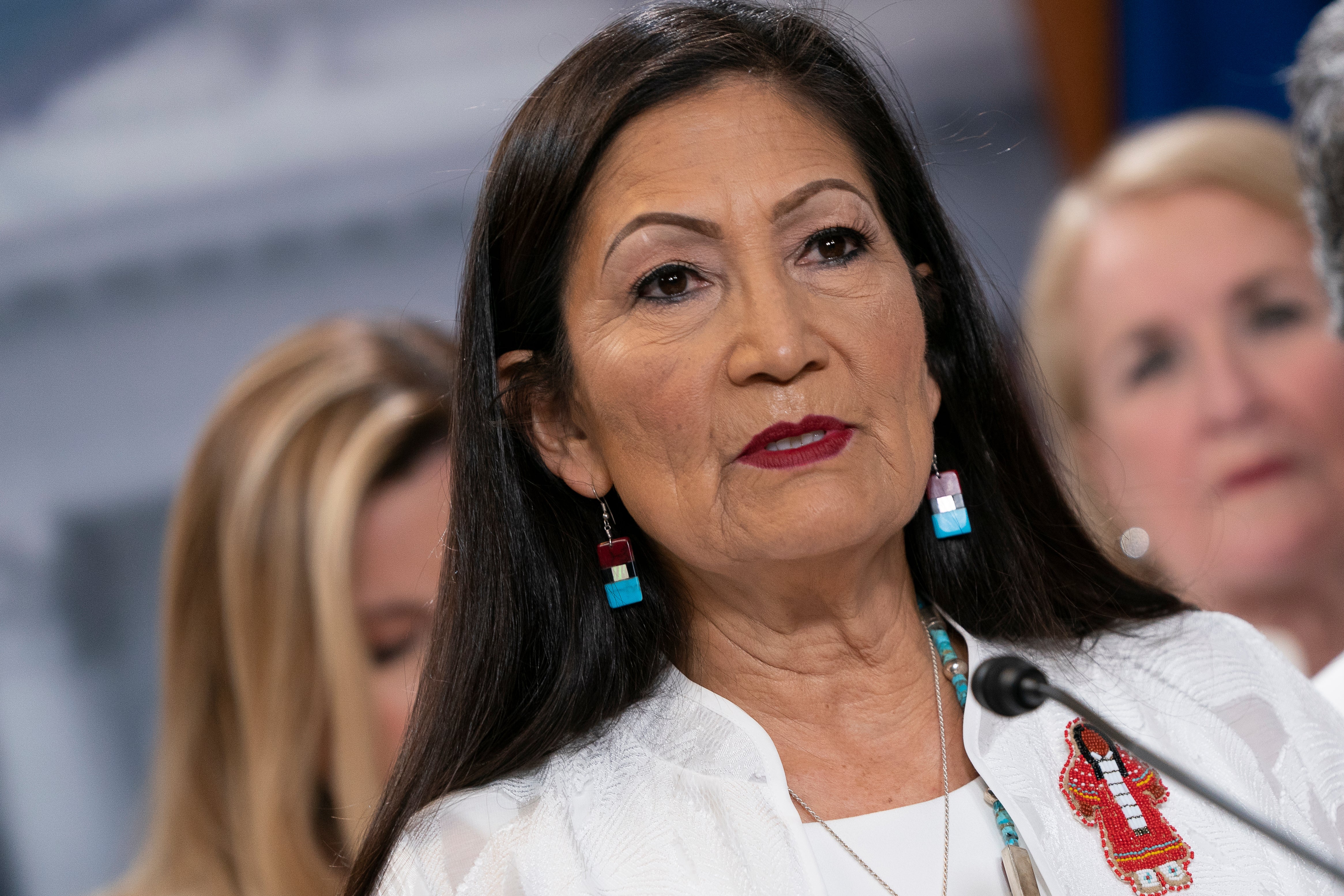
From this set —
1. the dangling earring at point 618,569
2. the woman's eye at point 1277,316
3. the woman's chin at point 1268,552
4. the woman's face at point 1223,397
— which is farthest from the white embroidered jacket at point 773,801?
the woman's eye at point 1277,316

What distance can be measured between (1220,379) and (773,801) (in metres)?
2.15

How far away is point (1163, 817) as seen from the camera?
179 centimetres

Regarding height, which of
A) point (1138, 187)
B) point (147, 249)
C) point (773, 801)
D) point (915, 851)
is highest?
point (147, 249)

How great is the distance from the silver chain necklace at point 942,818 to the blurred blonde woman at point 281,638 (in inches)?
48.9

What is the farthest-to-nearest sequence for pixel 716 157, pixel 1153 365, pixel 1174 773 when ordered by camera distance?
pixel 1153 365 < pixel 716 157 < pixel 1174 773

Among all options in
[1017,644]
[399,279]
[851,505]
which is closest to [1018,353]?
[1017,644]

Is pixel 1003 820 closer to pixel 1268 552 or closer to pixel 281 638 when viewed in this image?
pixel 281 638

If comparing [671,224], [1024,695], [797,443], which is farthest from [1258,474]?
[1024,695]

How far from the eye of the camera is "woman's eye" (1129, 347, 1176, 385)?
353 cm

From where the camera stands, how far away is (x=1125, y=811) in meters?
1.80

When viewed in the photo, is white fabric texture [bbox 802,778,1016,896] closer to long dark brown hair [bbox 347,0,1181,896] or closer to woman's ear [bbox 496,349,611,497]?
Result: long dark brown hair [bbox 347,0,1181,896]

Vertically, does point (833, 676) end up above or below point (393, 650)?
below

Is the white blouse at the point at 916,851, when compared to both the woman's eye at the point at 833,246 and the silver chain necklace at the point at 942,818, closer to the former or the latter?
the silver chain necklace at the point at 942,818

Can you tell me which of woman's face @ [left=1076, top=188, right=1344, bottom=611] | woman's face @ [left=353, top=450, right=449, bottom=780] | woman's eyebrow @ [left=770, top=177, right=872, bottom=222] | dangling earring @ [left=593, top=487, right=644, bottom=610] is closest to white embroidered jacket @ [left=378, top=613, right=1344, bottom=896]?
dangling earring @ [left=593, top=487, right=644, bottom=610]
